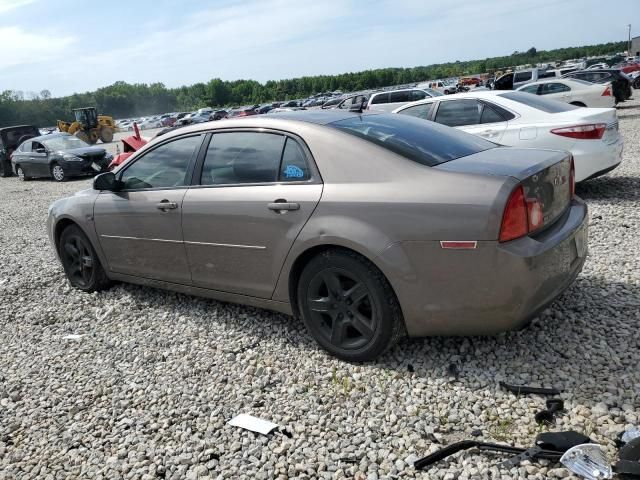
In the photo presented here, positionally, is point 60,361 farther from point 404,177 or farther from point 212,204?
point 404,177

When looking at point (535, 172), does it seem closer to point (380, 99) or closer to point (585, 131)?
point (585, 131)

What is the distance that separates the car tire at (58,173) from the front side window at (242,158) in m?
Result: 15.1

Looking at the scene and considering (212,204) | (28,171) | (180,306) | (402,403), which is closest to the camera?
(402,403)

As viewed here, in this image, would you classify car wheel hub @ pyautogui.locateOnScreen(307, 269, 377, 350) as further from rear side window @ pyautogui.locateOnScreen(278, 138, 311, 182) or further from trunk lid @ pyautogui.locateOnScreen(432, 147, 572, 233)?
trunk lid @ pyautogui.locateOnScreen(432, 147, 572, 233)

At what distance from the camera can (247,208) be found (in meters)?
3.74

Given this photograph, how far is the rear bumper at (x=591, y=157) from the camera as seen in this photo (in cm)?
693

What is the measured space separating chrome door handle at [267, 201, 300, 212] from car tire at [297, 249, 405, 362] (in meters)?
0.35

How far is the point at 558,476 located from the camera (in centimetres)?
237

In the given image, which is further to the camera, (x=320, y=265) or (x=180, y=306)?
(x=180, y=306)

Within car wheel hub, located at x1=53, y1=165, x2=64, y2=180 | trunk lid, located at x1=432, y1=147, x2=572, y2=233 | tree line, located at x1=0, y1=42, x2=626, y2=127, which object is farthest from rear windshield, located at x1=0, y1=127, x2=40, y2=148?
tree line, located at x1=0, y1=42, x2=626, y2=127

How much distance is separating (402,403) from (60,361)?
260 centimetres

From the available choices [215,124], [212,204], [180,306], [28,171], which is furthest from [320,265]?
[28,171]

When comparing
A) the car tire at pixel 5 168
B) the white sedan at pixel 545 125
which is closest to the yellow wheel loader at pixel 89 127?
the car tire at pixel 5 168

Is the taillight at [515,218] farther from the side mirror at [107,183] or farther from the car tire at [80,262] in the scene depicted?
→ the car tire at [80,262]
